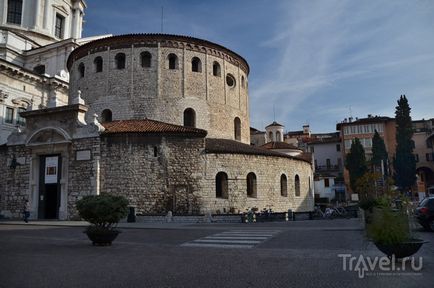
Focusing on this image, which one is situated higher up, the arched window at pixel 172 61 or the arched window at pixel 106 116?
the arched window at pixel 172 61

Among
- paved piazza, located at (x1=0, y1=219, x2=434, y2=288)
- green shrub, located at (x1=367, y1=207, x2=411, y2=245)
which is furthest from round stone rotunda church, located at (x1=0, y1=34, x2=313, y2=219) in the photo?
green shrub, located at (x1=367, y1=207, x2=411, y2=245)

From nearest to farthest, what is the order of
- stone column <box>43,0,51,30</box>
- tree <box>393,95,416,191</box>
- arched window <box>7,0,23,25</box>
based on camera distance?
arched window <box>7,0,23,25</box> → stone column <box>43,0,51,30</box> → tree <box>393,95,416,191</box>

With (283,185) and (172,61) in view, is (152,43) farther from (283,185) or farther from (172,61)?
(283,185)

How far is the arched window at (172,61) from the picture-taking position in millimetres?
30441

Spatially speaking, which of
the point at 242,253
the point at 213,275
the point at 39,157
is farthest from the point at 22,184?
the point at 213,275

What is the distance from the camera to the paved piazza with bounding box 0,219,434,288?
6.84 m

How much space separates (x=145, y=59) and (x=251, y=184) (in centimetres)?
1376

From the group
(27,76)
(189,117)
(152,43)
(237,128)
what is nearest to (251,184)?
(237,128)

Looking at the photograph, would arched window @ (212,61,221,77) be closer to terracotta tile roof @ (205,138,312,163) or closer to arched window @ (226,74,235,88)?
arched window @ (226,74,235,88)

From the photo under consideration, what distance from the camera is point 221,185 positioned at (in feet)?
88.7

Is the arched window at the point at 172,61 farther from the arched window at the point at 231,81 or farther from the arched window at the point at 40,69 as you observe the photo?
the arched window at the point at 40,69

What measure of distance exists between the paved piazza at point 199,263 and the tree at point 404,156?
41974 millimetres

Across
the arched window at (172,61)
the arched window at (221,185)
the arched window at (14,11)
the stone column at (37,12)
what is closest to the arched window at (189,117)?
the arched window at (172,61)
